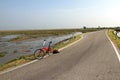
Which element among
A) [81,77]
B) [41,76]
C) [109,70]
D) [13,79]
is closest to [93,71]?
[109,70]

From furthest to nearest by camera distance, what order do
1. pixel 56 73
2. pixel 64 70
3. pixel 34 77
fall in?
pixel 64 70 → pixel 56 73 → pixel 34 77

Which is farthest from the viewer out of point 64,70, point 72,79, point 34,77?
point 64,70

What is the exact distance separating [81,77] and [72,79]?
0.49m

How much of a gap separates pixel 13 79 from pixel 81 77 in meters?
2.60

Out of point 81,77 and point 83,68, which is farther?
point 83,68

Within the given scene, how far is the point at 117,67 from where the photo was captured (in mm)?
11078

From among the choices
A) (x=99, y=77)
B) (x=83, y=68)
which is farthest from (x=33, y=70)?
(x=99, y=77)

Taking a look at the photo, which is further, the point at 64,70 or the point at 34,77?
the point at 64,70

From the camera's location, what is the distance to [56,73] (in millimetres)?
9961

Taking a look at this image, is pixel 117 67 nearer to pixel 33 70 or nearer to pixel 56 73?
pixel 56 73

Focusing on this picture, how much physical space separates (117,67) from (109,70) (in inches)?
34.4

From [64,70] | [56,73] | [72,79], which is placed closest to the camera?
[72,79]

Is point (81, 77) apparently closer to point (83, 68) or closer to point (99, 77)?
point (99, 77)

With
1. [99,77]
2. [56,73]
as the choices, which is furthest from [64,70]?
[99,77]
